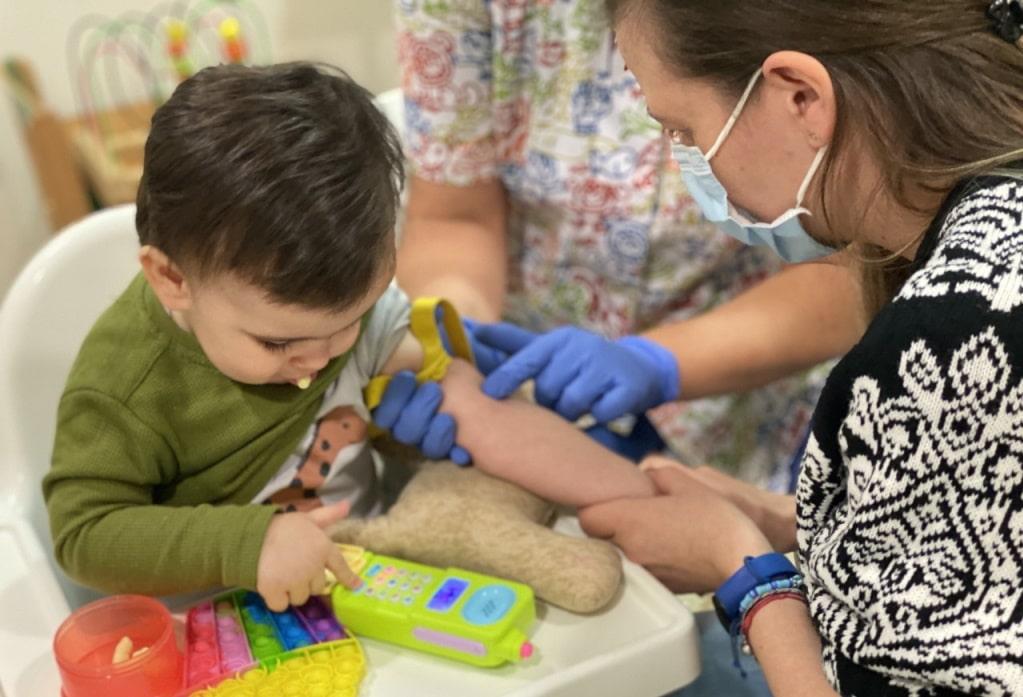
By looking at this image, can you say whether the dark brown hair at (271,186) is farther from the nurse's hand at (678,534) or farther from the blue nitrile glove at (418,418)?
the nurse's hand at (678,534)

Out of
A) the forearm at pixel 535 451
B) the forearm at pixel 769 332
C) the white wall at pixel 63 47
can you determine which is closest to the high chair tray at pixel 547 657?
the forearm at pixel 535 451

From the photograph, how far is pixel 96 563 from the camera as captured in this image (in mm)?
752

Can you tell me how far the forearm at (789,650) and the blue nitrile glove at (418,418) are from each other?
0.93ft

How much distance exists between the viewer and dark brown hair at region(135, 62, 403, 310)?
0.68 m

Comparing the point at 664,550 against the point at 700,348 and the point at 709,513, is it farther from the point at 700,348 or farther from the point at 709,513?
the point at 700,348

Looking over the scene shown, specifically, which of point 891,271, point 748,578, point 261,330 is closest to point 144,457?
point 261,330

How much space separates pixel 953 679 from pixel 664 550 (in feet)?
1.00

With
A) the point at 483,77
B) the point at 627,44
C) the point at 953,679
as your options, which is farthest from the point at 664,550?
the point at 483,77

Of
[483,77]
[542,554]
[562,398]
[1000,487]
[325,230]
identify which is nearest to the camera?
[1000,487]

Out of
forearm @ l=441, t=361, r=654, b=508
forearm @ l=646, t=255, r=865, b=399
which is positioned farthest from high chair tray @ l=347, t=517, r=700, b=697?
forearm @ l=646, t=255, r=865, b=399

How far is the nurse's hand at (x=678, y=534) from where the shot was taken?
0.85m

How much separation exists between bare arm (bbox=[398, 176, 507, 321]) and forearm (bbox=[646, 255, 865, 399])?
0.65ft

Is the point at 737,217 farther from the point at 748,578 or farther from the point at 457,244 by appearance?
the point at 457,244

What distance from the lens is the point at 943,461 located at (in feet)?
1.86
